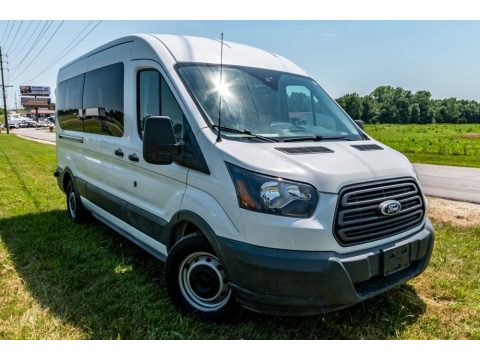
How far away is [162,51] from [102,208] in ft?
7.88

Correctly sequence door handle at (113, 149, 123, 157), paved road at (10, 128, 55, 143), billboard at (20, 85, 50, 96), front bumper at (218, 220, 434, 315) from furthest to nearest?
1. billboard at (20, 85, 50, 96)
2. paved road at (10, 128, 55, 143)
3. door handle at (113, 149, 123, 157)
4. front bumper at (218, 220, 434, 315)

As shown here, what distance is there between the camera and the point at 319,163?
9.36 ft

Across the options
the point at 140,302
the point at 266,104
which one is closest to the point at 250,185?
the point at 266,104

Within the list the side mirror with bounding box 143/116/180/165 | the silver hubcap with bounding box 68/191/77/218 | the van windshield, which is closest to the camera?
the side mirror with bounding box 143/116/180/165

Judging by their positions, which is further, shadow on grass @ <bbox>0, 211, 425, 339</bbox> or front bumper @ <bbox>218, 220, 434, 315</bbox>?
shadow on grass @ <bbox>0, 211, 425, 339</bbox>

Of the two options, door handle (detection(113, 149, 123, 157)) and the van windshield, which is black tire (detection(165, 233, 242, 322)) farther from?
door handle (detection(113, 149, 123, 157))

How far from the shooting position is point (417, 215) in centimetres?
330

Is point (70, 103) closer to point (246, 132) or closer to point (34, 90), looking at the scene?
point (246, 132)

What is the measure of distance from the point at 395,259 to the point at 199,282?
1.57 m

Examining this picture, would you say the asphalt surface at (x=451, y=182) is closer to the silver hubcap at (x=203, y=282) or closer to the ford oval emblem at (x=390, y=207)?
the ford oval emblem at (x=390, y=207)

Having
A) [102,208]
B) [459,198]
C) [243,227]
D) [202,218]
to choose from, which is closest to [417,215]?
[243,227]

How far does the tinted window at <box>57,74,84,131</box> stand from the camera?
5.84m

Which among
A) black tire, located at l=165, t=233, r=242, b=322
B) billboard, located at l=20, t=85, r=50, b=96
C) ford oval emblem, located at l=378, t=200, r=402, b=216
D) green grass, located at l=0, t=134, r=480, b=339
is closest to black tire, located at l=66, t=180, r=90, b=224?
green grass, located at l=0, t=134, r=480, b=339

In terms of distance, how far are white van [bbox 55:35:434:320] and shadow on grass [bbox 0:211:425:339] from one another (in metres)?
0.23
